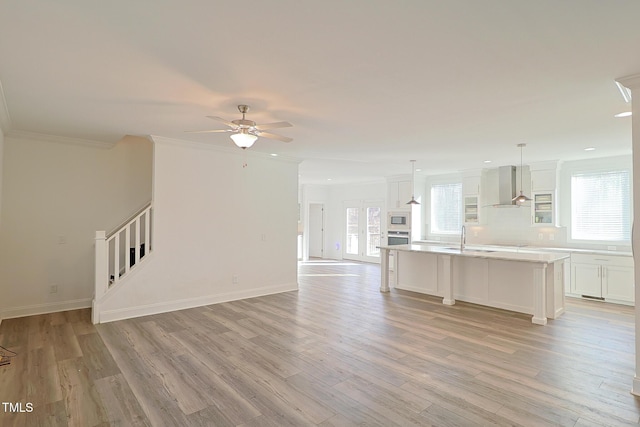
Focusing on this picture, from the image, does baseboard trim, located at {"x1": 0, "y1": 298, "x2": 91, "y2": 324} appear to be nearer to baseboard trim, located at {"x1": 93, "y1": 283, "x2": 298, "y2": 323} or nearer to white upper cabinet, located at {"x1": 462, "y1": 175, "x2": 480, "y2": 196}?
baseboard trim, located at {"x1": 93, "y1": 283, "x2": 298, "y2": 323}

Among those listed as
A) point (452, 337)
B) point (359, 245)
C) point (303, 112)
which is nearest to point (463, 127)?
point (303, 112)

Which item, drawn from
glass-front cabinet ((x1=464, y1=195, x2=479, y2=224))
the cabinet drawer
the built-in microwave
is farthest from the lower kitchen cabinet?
the built-in microwave

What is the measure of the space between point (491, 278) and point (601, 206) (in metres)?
2.93

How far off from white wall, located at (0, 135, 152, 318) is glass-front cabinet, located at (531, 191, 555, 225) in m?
7.64

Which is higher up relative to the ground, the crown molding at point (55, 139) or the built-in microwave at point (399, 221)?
the crown molding at point (55, 139)

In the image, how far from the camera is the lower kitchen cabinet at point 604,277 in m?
5.53

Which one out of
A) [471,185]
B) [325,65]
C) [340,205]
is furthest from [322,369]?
[340,205]

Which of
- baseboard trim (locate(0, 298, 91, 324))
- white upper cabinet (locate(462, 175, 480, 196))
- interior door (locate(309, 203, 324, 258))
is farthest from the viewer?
interior door (locate(309, 203, 324, 258))

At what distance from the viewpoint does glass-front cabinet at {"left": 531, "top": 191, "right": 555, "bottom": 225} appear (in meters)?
6.73

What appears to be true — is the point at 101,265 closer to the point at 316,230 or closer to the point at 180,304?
the point at 180,304

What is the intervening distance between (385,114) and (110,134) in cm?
383

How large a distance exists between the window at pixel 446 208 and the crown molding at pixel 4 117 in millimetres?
8374

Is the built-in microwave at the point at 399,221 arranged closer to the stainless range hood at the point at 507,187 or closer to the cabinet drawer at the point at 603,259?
the stainless range hood at the point at 507,187

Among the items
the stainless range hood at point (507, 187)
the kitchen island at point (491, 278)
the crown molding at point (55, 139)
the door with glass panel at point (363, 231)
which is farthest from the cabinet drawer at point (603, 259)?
the crown molding at point (55, 139)
